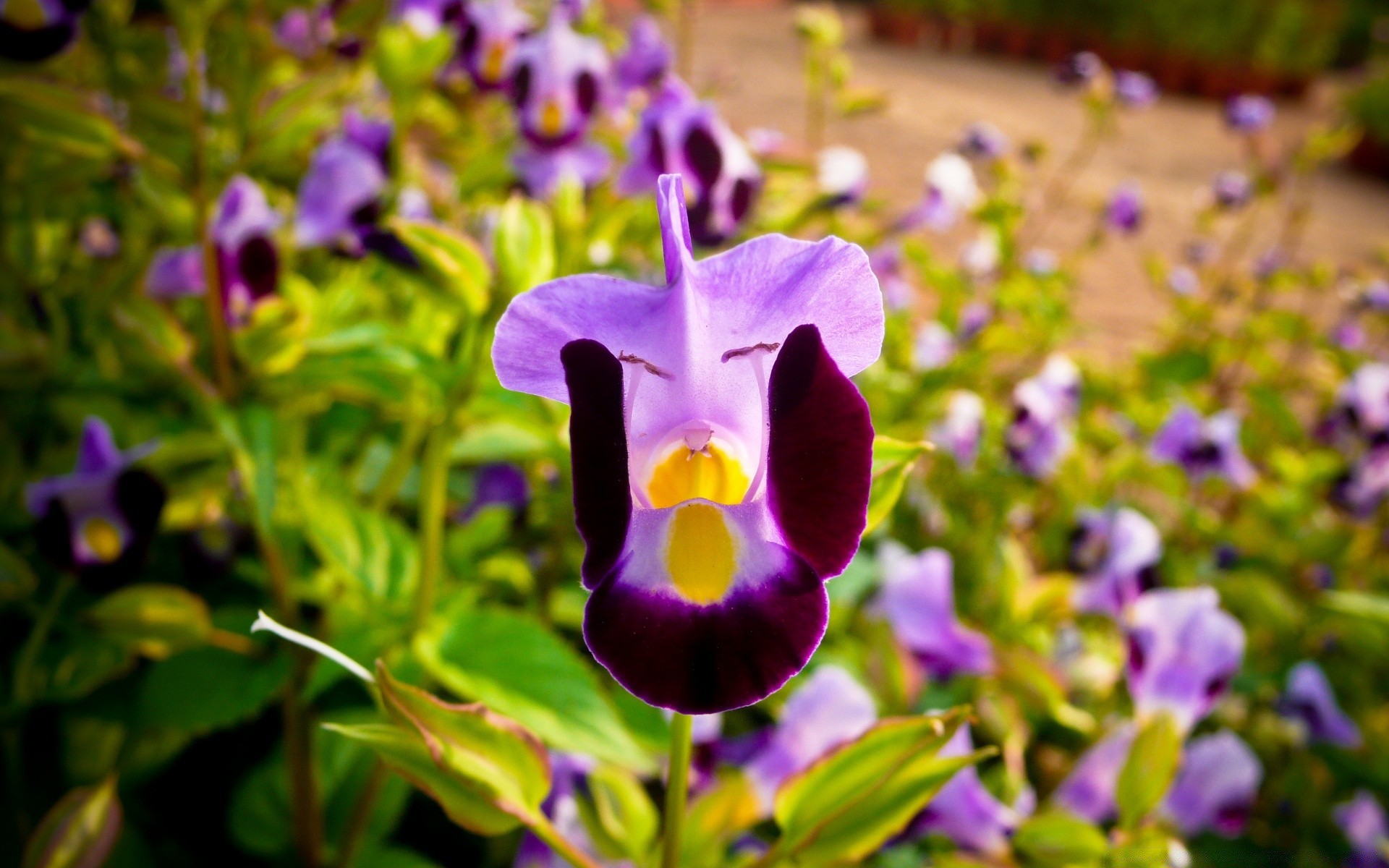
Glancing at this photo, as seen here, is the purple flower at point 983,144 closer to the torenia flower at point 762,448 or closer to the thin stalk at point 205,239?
the thin stalk at point 205,239

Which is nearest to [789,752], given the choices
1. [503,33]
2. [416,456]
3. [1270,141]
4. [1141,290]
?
[416,456]

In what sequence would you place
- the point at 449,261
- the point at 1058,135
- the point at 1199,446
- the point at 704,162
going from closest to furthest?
the point at 449,261
the point at 704,162
the point at 1199,446
the point at 1058,135

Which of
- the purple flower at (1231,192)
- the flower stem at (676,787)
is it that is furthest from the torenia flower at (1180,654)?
the purple flower at (1231,192)

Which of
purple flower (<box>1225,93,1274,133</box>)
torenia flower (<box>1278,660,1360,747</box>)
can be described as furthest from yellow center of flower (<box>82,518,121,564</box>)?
purple flower (<box>1225,93,1274,133</box>)

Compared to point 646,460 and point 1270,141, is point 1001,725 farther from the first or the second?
point 1270,141

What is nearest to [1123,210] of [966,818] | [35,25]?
[966,818]

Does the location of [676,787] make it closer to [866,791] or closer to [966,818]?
[866,791]
